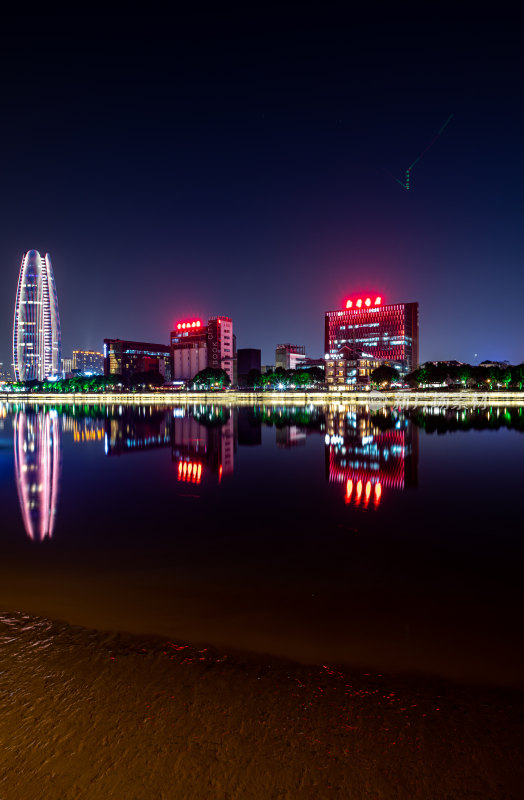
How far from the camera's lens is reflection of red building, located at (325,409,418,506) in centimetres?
1608

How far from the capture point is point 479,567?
885 centimetres

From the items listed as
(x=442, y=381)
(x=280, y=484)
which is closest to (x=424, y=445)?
(x=280, y=484)

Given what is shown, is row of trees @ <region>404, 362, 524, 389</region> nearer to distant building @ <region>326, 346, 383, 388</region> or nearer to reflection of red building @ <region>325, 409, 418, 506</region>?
distant building @ <region>326, 346, 383, 388</region>

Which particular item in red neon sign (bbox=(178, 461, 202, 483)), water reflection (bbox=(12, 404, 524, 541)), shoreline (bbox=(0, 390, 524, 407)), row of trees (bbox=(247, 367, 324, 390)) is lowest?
red neon sign (bbox=(178, 461, 202, 483))

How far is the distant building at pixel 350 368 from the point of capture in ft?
580

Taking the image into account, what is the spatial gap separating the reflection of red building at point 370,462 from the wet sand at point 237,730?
9440mm

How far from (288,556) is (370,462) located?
501 inches

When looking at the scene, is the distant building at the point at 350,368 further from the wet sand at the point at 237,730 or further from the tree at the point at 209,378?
the wet sand at the point at 237,730

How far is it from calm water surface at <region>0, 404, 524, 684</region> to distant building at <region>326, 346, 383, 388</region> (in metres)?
158

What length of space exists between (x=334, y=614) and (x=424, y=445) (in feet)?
75.2

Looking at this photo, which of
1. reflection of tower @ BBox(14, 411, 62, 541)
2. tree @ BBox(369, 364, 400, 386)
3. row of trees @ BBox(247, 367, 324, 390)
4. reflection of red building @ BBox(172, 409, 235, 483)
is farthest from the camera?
row of trees @ BBox(247, 367, 324, 390)

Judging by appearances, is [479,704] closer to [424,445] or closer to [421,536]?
[421,536]

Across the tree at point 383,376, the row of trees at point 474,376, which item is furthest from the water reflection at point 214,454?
the tree at point 383,376

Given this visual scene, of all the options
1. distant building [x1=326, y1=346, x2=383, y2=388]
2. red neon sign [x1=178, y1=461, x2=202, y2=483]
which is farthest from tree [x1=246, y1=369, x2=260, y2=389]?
red neon sign [x1=178, y1=461, x2=202, y2=483]
